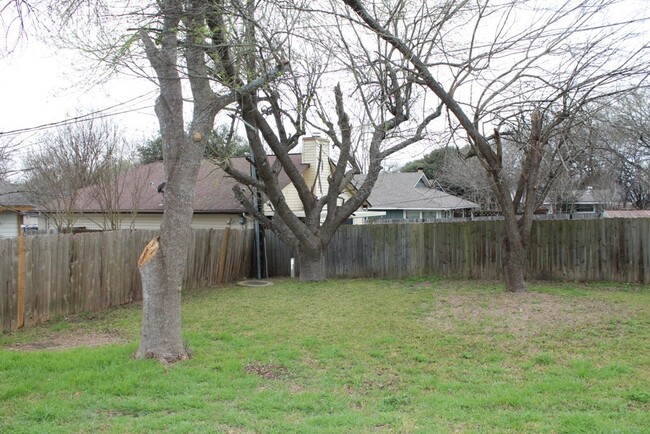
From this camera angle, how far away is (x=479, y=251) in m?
13.5

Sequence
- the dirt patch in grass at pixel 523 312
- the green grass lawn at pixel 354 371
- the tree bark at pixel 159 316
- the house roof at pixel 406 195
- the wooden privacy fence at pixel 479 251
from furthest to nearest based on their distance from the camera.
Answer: the house roof at pixel 406 195 < the wooden privacy fence at pixel 479 251 < the dirt patch in grass at pixel 523 312 < the tree bark at pixel 159 316 < the green grass lawn at pixel 354 371

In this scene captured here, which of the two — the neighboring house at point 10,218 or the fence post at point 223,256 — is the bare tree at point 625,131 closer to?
the fence post at point 223,256

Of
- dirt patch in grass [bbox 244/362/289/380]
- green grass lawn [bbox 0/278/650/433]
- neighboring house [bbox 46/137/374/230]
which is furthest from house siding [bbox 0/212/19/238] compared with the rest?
dirt patch in grass [bbox 244/362/289/380]

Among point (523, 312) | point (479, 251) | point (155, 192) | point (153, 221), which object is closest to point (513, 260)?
point (523, 312)

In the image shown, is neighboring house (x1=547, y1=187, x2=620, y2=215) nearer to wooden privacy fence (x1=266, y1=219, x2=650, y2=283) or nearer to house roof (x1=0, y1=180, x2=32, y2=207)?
wooden privacy fence (x1=266, y1=219, x2=650, y2=283)

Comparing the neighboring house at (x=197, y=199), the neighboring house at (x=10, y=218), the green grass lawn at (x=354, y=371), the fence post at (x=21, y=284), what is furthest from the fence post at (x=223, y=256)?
the neighboring house at (x=10, y=218)

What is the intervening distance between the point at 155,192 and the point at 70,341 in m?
13.8

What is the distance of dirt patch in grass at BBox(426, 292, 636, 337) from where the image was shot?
7.56 m

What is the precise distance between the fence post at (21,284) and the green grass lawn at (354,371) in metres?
0.27

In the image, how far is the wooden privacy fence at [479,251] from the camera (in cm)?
1213

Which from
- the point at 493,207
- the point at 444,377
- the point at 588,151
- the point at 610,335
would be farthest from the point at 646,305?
the point at 493,207

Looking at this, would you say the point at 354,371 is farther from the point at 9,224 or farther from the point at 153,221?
the point at 9,224

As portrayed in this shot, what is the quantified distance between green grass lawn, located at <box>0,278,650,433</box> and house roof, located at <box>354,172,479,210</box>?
20.8 m

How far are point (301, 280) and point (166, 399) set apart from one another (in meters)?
9.16
